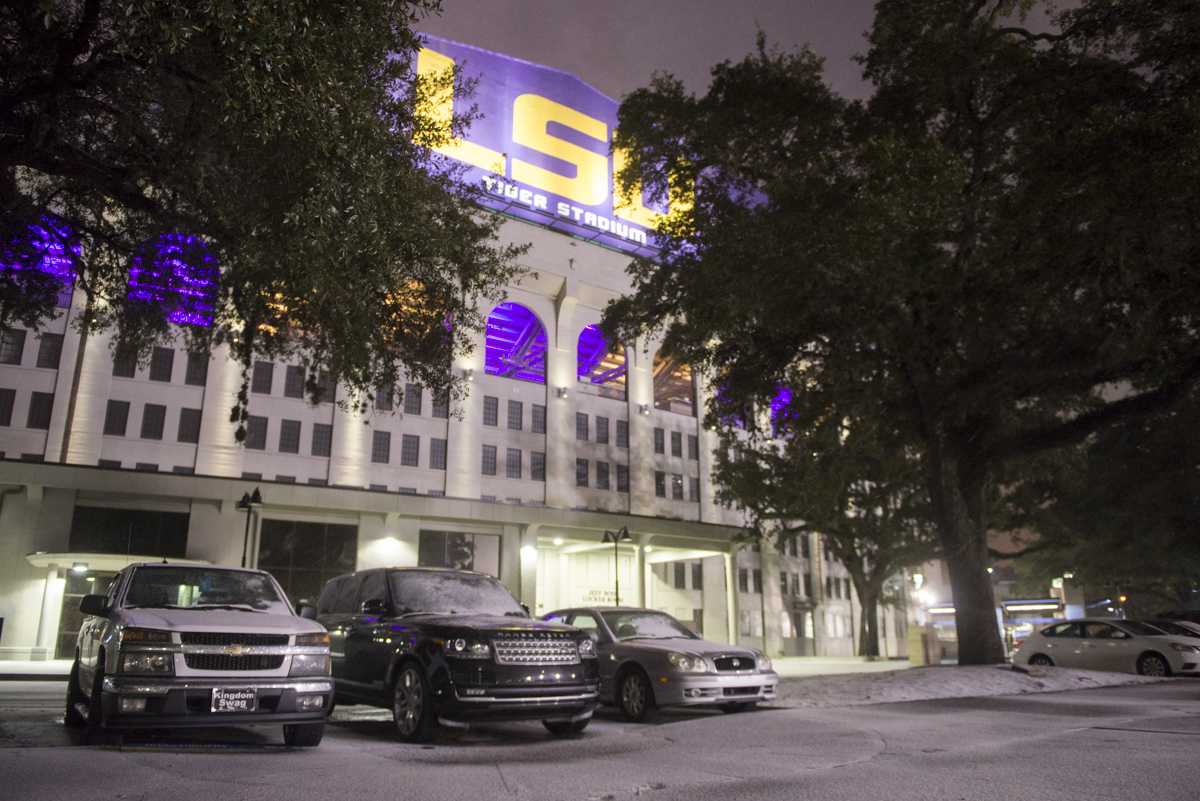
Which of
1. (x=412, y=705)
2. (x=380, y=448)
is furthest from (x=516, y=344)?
(x=412, y=705)

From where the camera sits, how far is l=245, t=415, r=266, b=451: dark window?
40.3 m

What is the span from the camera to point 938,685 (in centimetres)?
1438

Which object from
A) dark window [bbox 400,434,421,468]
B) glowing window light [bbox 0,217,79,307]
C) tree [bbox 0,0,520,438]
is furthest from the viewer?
dark window [bbox 400,434,421,468]

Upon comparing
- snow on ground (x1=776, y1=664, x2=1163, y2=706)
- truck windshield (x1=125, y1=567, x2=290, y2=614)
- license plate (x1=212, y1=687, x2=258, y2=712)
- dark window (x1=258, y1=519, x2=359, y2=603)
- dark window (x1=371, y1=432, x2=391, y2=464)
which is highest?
dark window (x1=371, y1=432, x2=391, y2=464)

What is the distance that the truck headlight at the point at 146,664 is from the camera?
7223 millimetres

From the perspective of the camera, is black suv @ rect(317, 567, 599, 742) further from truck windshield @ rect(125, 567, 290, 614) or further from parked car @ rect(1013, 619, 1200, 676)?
parked car @ rect(1013, 619, 1200, 676)

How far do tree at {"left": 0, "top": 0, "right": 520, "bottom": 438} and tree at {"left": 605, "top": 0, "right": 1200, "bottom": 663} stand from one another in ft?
16.6

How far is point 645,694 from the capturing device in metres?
12.0

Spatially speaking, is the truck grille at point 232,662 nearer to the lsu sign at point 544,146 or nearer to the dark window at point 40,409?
the dark window at point 40,409

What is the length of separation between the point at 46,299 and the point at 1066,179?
1789cm

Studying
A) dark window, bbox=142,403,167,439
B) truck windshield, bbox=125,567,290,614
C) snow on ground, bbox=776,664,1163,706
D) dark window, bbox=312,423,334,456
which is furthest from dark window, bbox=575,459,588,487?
truck windshield, bbox=125,567,290,614

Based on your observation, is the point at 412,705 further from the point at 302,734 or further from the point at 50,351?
the point at 50,351

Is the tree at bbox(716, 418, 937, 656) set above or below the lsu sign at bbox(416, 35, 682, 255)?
below

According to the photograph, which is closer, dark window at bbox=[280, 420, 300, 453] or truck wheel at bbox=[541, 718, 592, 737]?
truck wheel at bbox=[541, 718, 592, 737]
